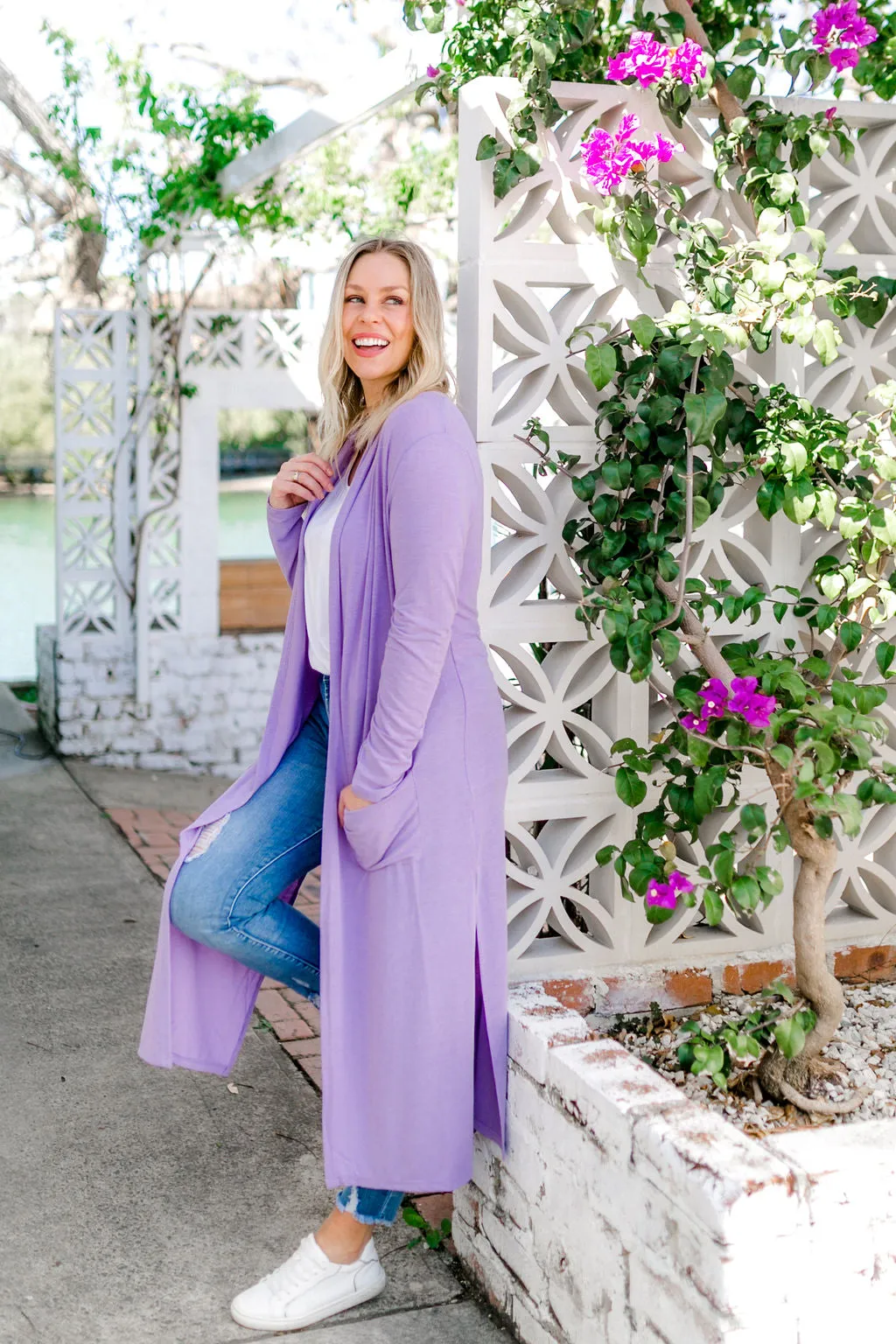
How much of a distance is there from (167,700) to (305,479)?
15.8ft

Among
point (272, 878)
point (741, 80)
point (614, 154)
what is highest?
point (741, 80)

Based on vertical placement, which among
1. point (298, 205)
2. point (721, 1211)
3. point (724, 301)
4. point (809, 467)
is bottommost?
point (721, 1211)

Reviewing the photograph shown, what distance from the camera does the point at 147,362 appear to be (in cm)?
727

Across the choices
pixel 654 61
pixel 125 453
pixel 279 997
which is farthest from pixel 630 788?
pixel 125 453

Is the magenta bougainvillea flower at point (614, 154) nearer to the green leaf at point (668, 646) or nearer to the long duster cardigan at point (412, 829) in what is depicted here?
the long duster cardigan at point (412, 829)

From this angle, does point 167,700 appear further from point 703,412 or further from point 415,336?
point 703,412

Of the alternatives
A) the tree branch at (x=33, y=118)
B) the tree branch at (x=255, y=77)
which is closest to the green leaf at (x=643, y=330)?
the tree branch at (x=33, y=118)

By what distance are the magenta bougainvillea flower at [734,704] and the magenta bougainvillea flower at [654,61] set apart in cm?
113

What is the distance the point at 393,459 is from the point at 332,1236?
1444 millimetres

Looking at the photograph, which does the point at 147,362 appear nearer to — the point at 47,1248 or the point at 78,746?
the point at 78,746

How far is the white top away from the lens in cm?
264

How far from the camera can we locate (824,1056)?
2777 mm

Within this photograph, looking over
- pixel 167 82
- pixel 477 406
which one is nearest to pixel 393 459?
pixel 477 406

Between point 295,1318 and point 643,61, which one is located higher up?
point 643,61
